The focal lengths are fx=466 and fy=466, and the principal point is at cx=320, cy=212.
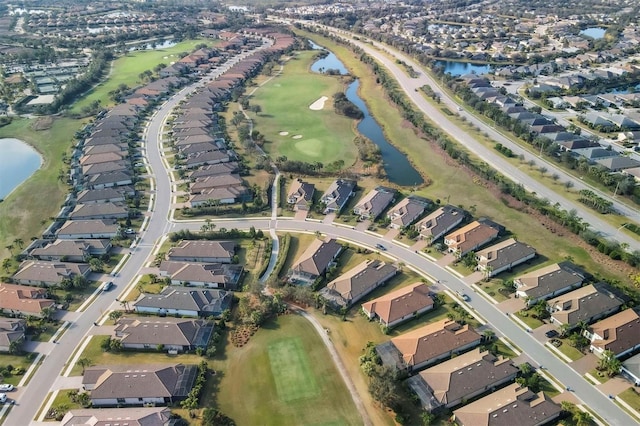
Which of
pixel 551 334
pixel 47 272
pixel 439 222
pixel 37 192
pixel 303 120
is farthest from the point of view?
pixel 303 120

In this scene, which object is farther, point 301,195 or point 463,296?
point 301,195

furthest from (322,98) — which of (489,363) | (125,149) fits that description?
(489,363)

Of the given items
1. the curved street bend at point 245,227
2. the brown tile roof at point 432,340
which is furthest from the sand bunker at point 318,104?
the brown tile roof at point 432,340

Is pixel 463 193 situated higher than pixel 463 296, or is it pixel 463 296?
pixel 463 193

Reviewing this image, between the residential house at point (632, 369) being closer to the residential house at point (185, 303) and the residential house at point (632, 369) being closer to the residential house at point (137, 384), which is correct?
the residential house at point (185, 303)

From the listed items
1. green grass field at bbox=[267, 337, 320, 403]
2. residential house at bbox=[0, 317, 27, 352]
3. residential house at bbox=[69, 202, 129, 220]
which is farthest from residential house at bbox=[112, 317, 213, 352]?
residential house at bbox=[69, 202, 129, 220]

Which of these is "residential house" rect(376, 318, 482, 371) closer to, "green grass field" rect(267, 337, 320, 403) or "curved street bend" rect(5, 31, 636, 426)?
"curved street bend" rect(5, 31, 636, 426)

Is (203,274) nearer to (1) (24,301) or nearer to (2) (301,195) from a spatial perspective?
(1) (24,301)

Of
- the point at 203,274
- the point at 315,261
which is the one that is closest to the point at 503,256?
the point at 315,261
